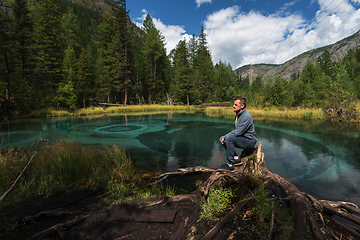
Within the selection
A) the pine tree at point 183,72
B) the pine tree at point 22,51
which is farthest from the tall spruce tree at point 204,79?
the pine tree at point 22,51

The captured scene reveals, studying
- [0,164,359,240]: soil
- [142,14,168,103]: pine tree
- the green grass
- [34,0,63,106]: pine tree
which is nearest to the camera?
[0,164,359,240]: soil

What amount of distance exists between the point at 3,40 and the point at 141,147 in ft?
65.2

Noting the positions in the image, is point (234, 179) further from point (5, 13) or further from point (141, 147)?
point (5, 13)

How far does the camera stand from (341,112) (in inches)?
506

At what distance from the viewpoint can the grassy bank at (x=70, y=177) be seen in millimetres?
3148

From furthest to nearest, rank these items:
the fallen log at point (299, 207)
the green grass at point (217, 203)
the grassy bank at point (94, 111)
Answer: the grassy bank at point (94, 111), the green grass at point (217, 203), the fallen log at point (299, 207)

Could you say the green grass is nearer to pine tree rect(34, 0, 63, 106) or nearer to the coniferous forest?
the coniferous forest

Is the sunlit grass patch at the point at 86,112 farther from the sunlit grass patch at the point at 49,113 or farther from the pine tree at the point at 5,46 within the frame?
the pine tree at the point at 5,46

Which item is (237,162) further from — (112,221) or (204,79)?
(204,79)

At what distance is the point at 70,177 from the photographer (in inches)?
144

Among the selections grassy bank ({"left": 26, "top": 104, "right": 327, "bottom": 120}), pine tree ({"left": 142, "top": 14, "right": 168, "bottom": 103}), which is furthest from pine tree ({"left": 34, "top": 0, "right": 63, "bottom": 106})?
pine tree ({"left": 142, "top": 14, "right": 168, "bottom": 103})

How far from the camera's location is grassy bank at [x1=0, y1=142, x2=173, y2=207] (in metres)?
3.15

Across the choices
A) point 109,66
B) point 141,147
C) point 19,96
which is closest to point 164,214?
point 141,147

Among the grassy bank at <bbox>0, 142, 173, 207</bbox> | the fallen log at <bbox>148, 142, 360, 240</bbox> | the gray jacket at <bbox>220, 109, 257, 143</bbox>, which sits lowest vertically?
the grassy bank at <bbox>0, 142, 173, 207</bbox>
